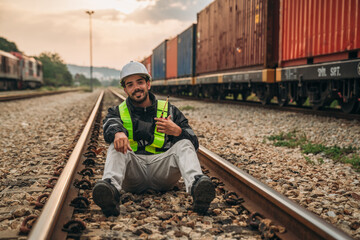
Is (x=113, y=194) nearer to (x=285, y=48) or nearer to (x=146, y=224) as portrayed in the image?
(x=146, y=224)

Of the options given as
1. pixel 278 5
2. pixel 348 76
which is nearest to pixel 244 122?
pixel 348 76

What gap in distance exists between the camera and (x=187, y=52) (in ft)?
58.5

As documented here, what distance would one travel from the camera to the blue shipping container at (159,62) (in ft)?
81.4

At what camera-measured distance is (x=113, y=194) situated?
218 cm

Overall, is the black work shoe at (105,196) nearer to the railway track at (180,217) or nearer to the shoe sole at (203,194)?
the railway track at (180,217)

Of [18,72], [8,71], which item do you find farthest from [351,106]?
[18,72]

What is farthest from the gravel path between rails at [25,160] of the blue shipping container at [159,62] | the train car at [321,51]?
the blue shipping container at [159,62]

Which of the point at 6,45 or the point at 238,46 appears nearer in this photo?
the point at 238,46

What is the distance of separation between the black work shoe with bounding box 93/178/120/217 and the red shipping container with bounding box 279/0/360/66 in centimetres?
559

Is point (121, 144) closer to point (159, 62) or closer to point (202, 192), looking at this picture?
point (202, 192)

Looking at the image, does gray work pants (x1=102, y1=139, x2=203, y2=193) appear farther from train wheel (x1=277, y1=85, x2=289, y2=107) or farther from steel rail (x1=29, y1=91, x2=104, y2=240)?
train wheel (x1=277, y1=85, x2=289, y2=107)

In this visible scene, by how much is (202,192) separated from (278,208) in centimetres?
48

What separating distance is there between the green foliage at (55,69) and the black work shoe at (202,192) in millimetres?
86592

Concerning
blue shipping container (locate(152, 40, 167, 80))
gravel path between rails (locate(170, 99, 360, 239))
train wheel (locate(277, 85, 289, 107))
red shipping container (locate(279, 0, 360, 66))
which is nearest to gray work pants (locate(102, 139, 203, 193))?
gravel path between rails (locate(170, 99, 360, 239))
